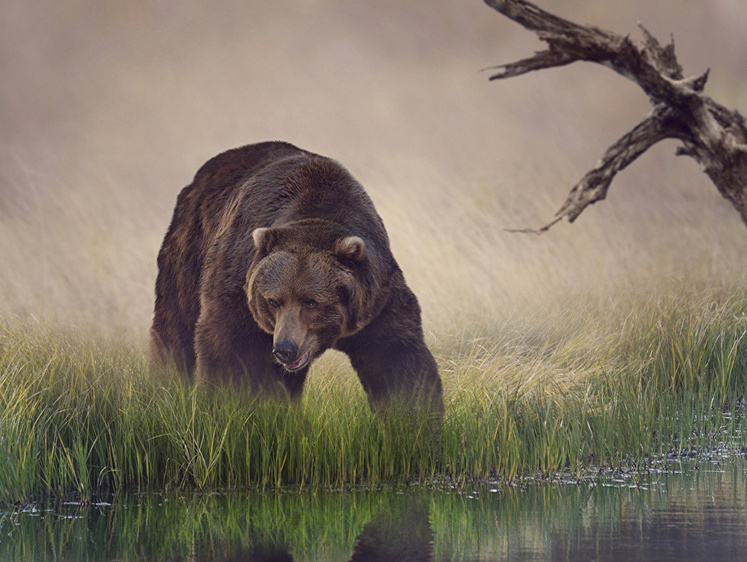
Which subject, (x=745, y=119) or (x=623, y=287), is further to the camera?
(x=623, y=287)

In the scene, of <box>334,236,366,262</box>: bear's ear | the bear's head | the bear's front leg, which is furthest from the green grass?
<box>334,236,366,262</box>: bear's ear

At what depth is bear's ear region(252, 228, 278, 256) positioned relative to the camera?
6.50 m

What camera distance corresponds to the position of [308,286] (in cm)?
630

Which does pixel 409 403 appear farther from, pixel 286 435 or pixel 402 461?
pixel 286 435

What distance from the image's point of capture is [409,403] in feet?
21.8

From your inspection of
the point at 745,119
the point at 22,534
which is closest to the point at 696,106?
the point at 745,119

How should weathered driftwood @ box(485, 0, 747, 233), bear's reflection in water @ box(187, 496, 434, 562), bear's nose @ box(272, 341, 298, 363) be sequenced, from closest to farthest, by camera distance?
bear's reflection in water @ box(187, 496, 434, 562)
bear's nose @ box(272, 341, 298, 363)
weathered driftwood @ box(485, 0, 747, 233)

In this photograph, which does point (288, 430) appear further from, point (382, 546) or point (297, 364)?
point (382, 546)

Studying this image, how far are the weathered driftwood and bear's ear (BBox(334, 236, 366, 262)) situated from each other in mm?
2368

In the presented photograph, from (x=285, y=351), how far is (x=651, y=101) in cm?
433

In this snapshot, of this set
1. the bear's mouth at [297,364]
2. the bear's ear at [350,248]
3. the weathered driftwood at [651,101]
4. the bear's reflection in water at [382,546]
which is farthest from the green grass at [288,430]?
the weathered driftwood at [651,101]

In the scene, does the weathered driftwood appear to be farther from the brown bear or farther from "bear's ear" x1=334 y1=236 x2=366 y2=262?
"bear's ear" x1=334 y1=236 x2=366 y2=262

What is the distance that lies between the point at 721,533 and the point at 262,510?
7.45 ft

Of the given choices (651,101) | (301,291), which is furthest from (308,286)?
(651,101)
